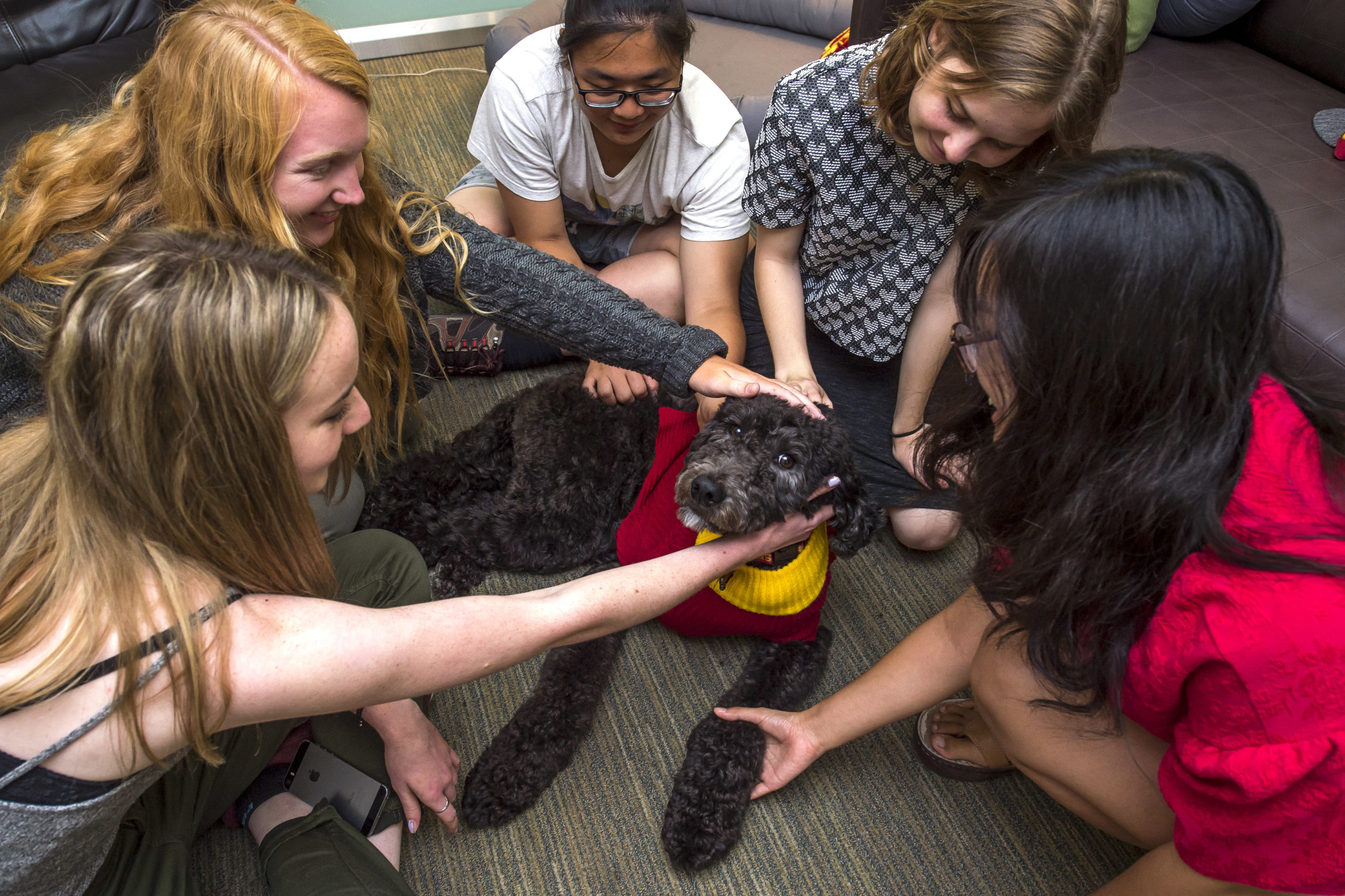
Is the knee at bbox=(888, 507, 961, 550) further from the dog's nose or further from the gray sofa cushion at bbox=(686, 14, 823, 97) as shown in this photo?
the gray sofa cushion at bbox=(686, 14, 823, 97)

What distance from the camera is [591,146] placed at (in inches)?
73.6

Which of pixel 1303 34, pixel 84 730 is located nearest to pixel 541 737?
pixel 84 730

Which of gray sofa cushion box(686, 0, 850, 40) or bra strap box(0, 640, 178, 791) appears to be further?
gray sofa cushion box(686, 0, 850, 40)

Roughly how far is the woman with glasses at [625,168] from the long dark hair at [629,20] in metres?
0.02

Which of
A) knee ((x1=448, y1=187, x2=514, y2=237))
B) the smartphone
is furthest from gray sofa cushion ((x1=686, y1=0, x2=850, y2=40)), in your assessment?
the smartphone

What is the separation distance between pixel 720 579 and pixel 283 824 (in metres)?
0.80

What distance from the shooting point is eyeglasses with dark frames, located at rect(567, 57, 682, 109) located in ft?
5.24

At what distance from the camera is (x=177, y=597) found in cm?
82

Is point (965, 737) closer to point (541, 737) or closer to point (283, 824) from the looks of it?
point (541, 737)

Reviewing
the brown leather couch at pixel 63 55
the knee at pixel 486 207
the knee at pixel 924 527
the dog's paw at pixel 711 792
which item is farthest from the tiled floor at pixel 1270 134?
the brown leather couch at pixel 63 55

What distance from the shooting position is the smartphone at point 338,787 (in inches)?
52.0

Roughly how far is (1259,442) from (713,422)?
821mm

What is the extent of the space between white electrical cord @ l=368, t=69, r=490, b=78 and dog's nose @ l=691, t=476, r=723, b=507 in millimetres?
2651

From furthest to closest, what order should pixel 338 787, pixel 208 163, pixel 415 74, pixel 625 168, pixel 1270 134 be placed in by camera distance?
pixel 415 74, pixel 1270 134, pixel 625 168, pixel 338 787, pixel 208 163
